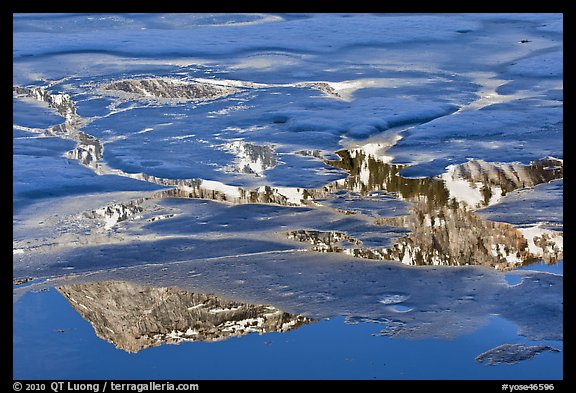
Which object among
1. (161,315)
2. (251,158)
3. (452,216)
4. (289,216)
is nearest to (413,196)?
(452,216)

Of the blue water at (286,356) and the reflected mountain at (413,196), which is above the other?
the reflected mountain at (413,196)

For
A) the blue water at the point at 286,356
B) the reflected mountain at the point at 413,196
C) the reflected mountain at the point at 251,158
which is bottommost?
the blue water at the point at 286,356

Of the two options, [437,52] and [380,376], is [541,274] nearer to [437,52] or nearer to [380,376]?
[380,376]

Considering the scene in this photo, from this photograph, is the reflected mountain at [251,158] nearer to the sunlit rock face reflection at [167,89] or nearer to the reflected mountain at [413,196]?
the reflected mountain at [413,196]

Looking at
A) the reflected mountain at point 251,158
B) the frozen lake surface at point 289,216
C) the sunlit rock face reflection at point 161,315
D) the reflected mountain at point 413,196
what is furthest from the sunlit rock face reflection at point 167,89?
the sunlit rock face reflection at point 161,315

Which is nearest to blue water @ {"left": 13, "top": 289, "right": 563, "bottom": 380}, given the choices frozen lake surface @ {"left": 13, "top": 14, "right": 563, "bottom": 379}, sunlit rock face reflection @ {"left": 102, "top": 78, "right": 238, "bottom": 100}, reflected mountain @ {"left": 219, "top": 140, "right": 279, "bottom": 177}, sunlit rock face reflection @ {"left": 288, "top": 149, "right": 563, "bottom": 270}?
frozen lake surface @ {"left": 13, "top": 14, "right": 563, "bottom": 379}

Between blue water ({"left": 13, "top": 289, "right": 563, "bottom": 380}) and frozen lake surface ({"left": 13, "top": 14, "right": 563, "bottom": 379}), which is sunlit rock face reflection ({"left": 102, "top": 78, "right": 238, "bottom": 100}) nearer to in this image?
frozen lake surface ({"left": 13, "top": 14, "right": 563, "bottom": 379})

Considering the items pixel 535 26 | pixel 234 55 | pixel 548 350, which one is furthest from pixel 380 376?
pixel 535 26
